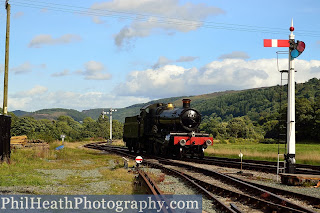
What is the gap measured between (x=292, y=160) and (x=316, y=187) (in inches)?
100

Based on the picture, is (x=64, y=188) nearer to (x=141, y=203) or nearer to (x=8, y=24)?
(x=141, y=203)

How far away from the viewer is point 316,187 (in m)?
12.8

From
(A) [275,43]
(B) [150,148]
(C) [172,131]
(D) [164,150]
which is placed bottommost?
(B) [150,148]

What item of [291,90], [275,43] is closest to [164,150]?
[291,90]

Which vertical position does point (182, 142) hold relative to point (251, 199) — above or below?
above

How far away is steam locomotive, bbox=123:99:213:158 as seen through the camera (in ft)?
79.6

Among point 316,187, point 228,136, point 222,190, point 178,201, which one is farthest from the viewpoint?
point 228,136

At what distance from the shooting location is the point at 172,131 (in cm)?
2459

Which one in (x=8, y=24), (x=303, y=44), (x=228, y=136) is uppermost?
(x=8, y=24)

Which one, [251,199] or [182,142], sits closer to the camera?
[251,199]

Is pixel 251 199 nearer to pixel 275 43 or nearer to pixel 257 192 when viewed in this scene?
pixel 257 192

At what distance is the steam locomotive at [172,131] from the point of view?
955 inches

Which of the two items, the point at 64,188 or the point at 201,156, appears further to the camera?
the point at 201,156

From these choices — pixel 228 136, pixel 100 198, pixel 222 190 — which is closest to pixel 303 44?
pixel 222 190
